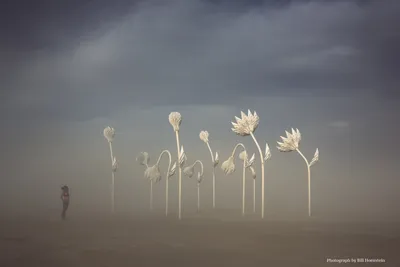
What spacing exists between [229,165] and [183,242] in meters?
0.78

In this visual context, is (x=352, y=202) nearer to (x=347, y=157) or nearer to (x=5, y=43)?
(x=347, y=157)

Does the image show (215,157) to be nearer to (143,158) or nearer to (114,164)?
(143,158)

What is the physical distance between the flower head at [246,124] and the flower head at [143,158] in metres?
0.78

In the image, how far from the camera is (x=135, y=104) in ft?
15.5

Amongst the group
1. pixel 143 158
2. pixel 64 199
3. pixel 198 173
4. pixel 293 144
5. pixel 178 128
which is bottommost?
pixel 64 199

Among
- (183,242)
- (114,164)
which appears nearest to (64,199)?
(114,164)

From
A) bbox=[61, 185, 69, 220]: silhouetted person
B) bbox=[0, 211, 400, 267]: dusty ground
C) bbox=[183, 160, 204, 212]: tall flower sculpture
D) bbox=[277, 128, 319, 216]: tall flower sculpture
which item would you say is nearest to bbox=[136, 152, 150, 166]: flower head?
bbox=[183, 160, 204, 212]: tall flower sculpture

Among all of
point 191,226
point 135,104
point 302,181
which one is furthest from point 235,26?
point 191,226

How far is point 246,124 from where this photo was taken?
15.4ft

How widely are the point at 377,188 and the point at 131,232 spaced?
2.16 m

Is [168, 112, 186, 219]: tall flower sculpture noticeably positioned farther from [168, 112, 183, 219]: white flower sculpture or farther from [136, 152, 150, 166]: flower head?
[136, 152, 150, 166]: flower head

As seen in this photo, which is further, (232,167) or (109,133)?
(232,167)

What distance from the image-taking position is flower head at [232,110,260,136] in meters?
4.69

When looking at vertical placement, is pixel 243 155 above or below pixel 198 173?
above
